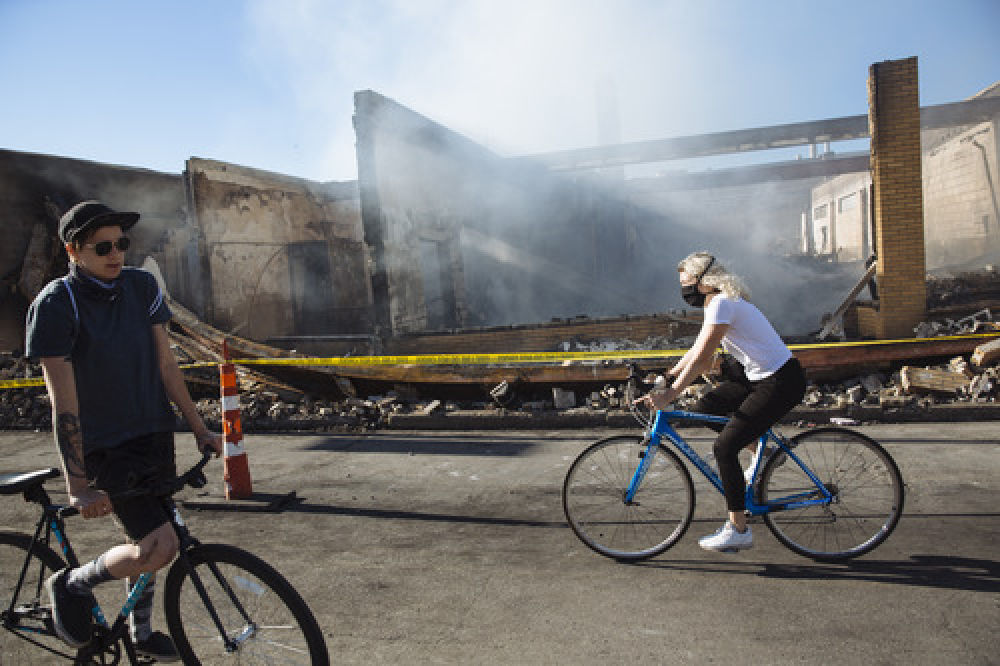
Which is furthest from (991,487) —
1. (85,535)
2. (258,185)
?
(258,185)

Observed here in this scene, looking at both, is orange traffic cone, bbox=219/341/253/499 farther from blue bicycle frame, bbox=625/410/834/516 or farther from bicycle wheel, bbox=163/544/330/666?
blue bicycle frame, bbox=625/410/834/516

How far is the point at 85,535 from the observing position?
446 centimetres

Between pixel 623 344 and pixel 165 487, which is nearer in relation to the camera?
pixel 165 487

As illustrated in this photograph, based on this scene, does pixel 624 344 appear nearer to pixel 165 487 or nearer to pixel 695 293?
pixel 695 293

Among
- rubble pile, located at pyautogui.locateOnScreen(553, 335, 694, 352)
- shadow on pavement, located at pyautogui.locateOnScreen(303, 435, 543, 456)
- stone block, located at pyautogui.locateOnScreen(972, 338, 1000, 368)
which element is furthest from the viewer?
rubble pile, located at pyautogui.locateOnScreen(553, 335, 694, 352)

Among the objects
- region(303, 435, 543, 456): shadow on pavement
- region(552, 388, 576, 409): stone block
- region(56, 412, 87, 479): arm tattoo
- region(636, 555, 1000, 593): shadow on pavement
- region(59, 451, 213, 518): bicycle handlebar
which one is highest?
region(56, 412, 87, 479): arm tattoo

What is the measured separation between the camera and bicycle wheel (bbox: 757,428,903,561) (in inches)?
135

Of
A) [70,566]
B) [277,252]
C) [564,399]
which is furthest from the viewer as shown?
[277,252]

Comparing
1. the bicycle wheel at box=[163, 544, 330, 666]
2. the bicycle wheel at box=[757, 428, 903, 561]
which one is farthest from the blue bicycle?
the bicycle wheel at box=[163, 544, 330, 666]

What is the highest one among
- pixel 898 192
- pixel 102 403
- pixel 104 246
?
pixel 898 192

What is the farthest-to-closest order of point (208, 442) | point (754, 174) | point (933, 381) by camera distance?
point (754, 174)
point (933, 381)
point (208, 442)

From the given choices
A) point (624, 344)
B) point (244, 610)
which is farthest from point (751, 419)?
point (624, 344)

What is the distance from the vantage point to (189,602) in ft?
7.55

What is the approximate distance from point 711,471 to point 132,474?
296 cm
